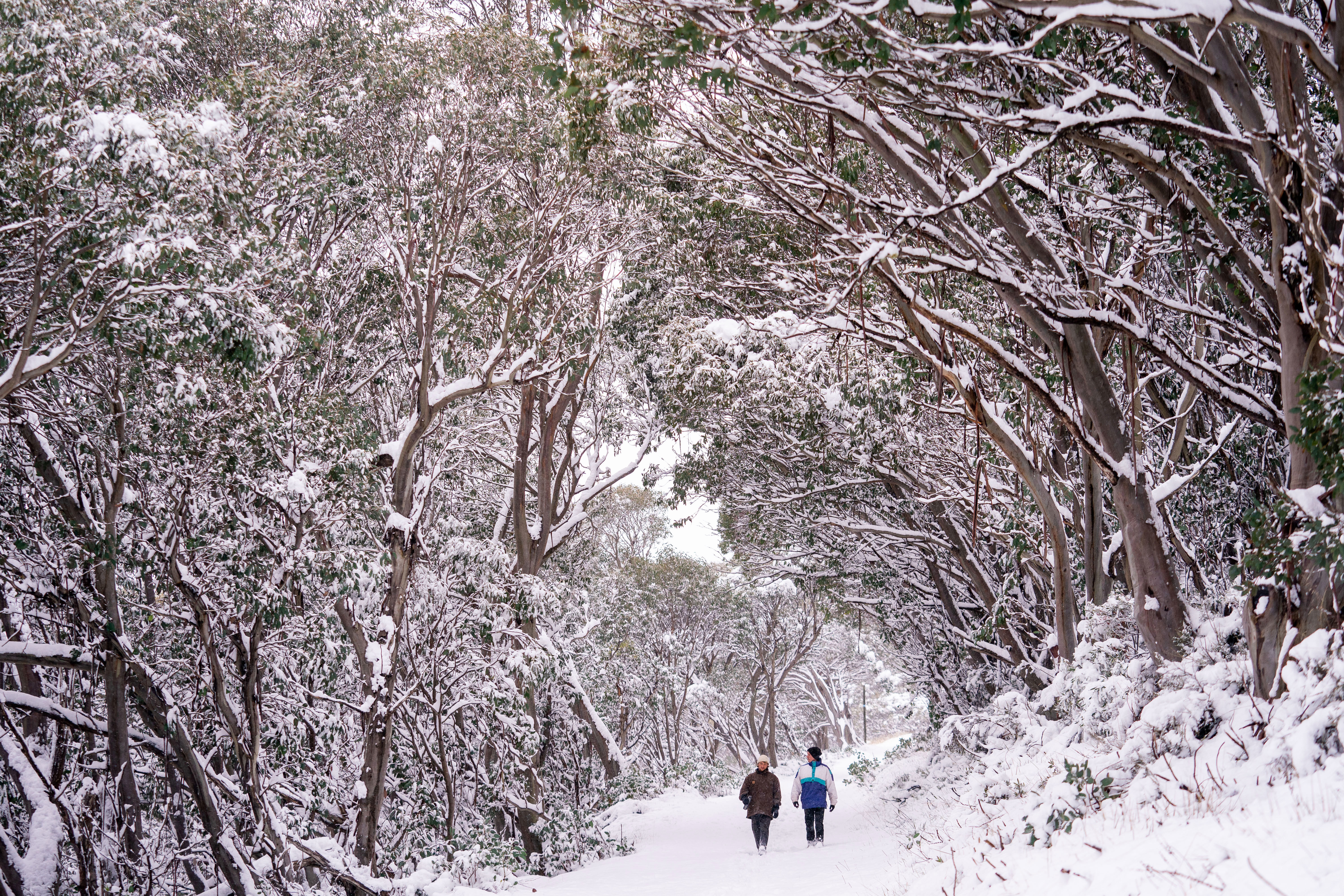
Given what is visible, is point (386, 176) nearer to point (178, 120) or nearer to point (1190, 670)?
point (178, 120)

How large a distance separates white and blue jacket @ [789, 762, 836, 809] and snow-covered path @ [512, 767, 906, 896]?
563 millimetres

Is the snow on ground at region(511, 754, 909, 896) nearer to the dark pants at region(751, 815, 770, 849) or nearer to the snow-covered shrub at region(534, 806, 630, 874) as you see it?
the dark pants at region(751, 815, 770, 849)

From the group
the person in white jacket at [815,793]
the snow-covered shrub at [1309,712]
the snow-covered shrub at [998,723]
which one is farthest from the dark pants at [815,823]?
the snow-covered shrub at [1309,712]

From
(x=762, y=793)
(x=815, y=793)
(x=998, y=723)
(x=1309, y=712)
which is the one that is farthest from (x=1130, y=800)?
(x=815, y=793)

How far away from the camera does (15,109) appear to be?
7.26m

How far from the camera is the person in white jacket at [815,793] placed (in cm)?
1194

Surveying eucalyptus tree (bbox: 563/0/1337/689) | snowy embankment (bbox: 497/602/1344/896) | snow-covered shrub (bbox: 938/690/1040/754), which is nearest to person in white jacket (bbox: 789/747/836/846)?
snowy embankment (bbox: 497/602/1344/896)

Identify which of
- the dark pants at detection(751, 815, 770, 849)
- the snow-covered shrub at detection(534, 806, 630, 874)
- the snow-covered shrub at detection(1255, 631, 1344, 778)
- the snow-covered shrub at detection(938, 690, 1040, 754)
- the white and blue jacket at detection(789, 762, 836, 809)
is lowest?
the snow-covered shrub at detection(534, 806, 630, 874)

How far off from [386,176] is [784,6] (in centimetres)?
803

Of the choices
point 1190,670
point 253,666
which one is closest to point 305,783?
point 253,666

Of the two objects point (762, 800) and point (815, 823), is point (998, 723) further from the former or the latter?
point (815, 823)

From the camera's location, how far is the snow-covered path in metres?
8.66

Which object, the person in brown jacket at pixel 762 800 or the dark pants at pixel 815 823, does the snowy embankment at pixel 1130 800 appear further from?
the dark pants at pixel 815 823

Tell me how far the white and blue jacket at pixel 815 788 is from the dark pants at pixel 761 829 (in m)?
0.45
